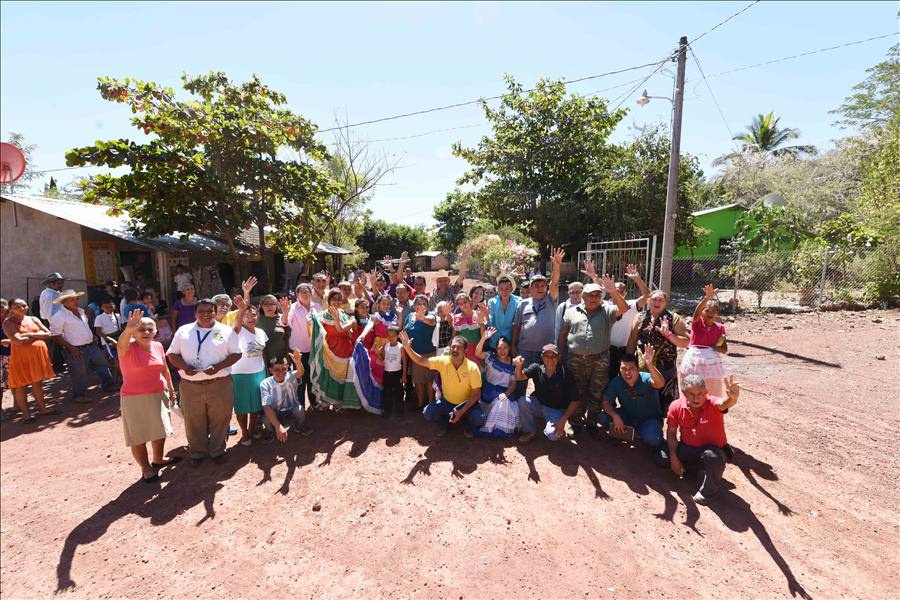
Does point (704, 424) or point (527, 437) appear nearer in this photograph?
point (704, 424)

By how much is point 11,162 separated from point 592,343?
492 centimetres

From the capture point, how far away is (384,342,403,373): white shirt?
494 centimetres

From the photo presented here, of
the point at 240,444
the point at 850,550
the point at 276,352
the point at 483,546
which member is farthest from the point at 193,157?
the point at 850,550

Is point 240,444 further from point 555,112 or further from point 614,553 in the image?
point 555,112

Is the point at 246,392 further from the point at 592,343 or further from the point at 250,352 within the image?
the point at 592,343

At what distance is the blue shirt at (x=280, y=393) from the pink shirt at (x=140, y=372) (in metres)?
1.01

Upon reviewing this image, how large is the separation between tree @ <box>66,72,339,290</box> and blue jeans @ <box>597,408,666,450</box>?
28.3 ft

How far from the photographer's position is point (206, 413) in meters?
4.03

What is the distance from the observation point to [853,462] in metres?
4.11

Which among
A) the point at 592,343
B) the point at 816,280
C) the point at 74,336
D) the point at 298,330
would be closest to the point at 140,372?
the point at 298,330

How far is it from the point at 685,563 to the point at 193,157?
10613 mm

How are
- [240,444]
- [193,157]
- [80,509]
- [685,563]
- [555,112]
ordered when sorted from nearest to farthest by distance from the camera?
1. [685,563]
2. [80,509]
3. [240,444]
4. [193,157]
5. [555,112]

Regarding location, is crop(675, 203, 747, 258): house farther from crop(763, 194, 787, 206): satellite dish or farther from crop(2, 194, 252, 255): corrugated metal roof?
crop(2, 194, 252, 255): corrugated metal roof

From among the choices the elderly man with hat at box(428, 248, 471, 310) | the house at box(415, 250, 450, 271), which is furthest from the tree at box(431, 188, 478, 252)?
the elderly man with hat at box(428, 248, 471, 310)
